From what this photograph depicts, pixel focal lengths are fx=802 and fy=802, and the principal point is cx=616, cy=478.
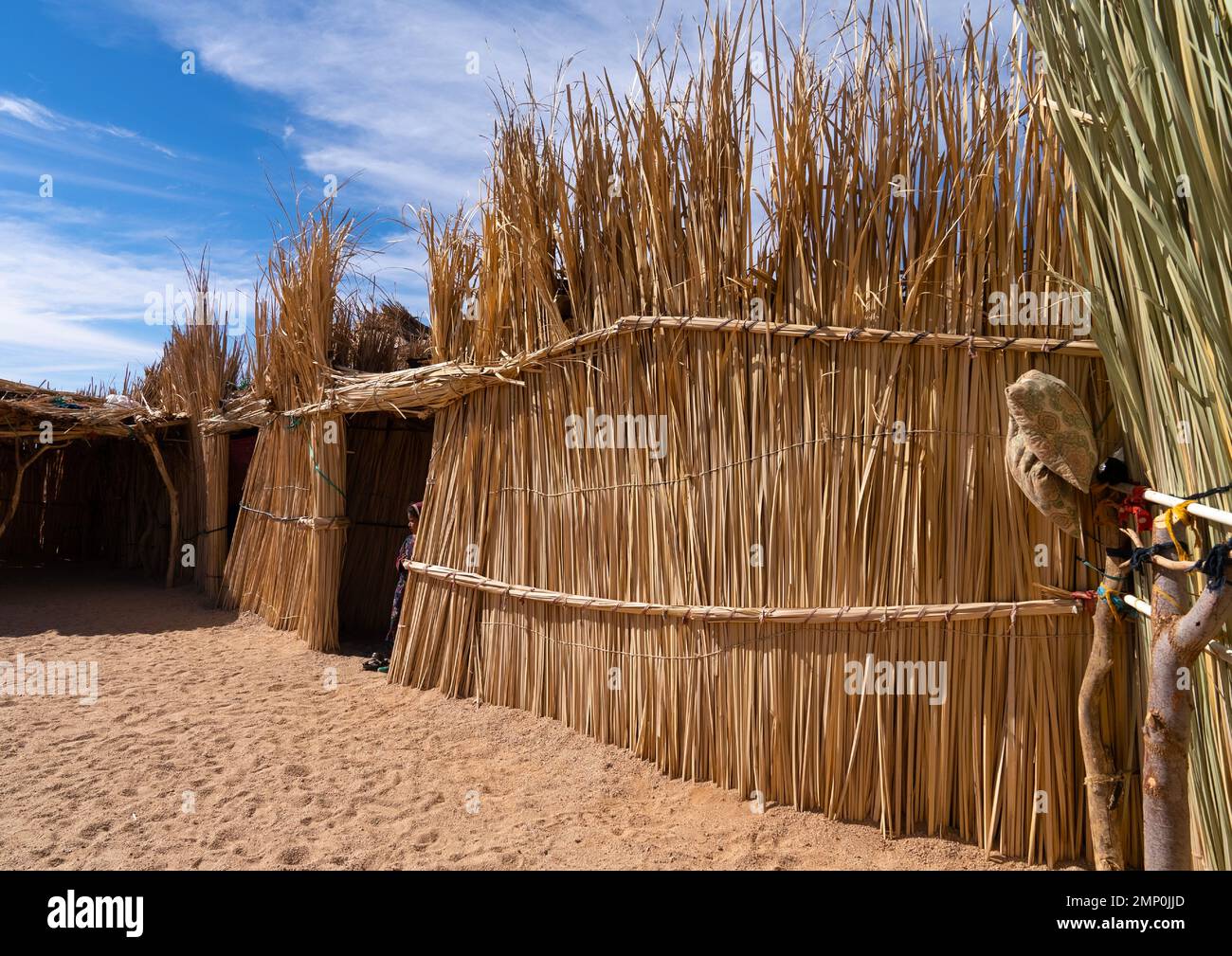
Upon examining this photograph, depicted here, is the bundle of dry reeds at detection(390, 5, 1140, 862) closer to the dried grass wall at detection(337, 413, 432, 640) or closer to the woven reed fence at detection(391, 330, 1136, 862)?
the woven reed fence at detection(391, 330, 1136, 862)

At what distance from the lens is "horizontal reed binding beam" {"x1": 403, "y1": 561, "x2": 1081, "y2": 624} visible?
2.57 meters

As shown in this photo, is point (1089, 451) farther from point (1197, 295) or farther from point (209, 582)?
point (209, 582)

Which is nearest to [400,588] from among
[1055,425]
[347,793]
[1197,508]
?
[347,793]

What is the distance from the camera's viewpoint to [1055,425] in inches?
87.6

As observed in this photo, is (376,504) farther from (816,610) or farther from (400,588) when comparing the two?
Answer: (816,610)

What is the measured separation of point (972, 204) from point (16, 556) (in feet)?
39.5

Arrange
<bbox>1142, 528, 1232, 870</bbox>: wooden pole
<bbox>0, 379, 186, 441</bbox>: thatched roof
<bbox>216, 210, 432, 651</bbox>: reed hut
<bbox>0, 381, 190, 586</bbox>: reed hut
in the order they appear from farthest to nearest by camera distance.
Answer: <bbox>0, 381, 190, 586</bbox>: reed hut
<bbox>0, 379, 186, 441</bbox>: thatched roof
<bbox>216, 210, 432, 651</bbox>: reed hut
<bbox>1142, 528, 1232, 870</bbox>: wooden pole

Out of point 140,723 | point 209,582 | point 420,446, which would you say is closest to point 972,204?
point 140,723

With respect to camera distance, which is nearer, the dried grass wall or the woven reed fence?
the woven reed fence

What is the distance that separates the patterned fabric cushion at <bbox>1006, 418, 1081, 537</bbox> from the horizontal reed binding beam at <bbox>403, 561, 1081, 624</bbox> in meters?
0.30

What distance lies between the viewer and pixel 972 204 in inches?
102

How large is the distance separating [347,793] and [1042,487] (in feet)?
9.69

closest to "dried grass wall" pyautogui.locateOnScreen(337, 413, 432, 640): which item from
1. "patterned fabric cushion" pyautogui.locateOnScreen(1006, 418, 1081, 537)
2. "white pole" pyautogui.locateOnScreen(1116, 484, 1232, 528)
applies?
"patterned fabric cushion" pyautogui.locateOnScreen(1006, 418, 1081, 537)

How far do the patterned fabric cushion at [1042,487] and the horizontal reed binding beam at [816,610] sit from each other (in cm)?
30
